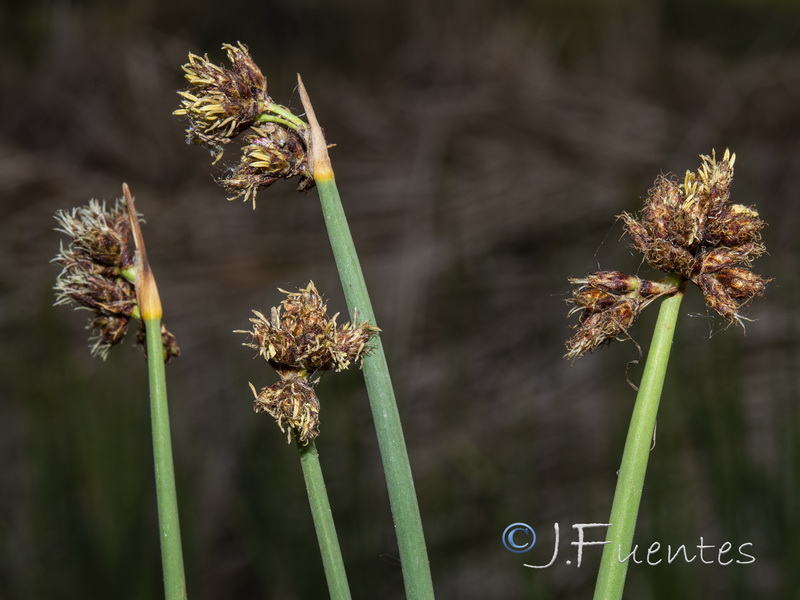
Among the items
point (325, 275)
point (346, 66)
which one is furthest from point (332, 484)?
point (346, 66)

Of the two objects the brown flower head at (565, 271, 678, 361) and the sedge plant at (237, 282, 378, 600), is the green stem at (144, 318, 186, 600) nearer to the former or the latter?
the sedge plant at (237, 282, 378, 600)

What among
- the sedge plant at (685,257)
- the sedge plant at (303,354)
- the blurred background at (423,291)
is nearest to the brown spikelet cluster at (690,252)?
the sedge plant at (685,257)

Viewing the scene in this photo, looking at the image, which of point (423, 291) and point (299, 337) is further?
point (423, 291)

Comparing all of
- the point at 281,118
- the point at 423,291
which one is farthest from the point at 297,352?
the point at 423,291

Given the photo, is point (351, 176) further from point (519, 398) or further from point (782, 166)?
point (782, 166)

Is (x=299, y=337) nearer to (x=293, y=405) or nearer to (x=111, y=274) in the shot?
(x=293, y=405)

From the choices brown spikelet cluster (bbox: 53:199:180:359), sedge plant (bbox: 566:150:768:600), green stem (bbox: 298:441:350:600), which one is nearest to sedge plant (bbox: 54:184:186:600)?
brown spikelet cluster (bbox: 53:199:180:359)
